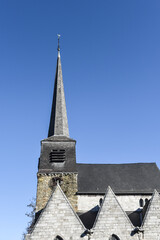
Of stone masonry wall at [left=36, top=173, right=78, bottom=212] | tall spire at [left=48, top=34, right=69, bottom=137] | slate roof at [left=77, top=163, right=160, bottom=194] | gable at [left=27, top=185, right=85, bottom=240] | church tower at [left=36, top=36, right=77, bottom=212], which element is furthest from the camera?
tall spire at [left=48, top=34, right=69, bottom=137]

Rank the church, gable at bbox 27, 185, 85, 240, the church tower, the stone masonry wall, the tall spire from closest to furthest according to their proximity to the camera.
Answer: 1. gable at bbox 27, 185, 85, 240
2. the church
3. the stone masonry wall
4. the church tower
5. the tall spire

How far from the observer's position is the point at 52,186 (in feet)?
63.0

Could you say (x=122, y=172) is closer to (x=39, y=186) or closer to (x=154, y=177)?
(x=154, y=177)

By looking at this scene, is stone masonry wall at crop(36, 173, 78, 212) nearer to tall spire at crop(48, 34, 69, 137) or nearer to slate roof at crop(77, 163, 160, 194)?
slate roof at crop(77, 163, 160, 194)

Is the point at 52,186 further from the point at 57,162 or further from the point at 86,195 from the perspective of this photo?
the point at 86,195

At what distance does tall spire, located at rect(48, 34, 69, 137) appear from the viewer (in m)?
22.8

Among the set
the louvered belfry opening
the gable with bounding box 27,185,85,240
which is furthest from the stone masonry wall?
the gable with bounding box 27,185,85,240

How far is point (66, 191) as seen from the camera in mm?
19016

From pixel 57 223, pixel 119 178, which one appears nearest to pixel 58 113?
pixel 119 178

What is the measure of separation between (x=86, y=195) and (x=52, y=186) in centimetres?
250

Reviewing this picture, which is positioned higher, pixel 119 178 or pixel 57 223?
pixel 119 178

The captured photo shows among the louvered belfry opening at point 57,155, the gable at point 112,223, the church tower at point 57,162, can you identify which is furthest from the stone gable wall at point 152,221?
the louvered belfry opening at point 57,155

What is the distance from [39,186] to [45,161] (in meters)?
1.98

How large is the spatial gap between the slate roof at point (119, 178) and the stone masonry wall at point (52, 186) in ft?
2.12
